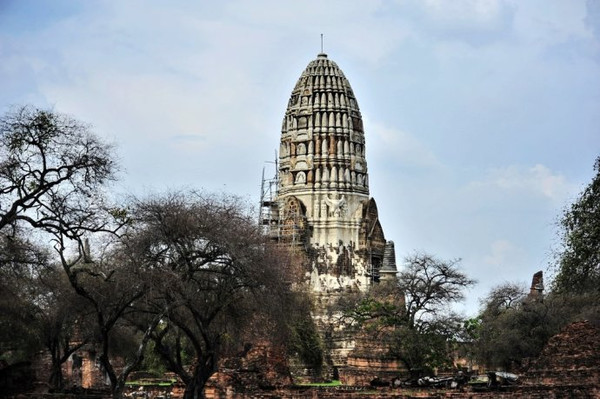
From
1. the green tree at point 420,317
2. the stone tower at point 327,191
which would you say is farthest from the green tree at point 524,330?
the stone tower at point 327,191

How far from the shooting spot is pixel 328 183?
281ft

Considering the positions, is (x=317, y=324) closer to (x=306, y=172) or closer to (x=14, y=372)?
(x=306, y=172)

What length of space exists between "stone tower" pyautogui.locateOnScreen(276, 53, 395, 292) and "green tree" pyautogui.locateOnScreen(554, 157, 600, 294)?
40.8 meters

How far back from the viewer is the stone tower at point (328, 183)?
84625 millimetres

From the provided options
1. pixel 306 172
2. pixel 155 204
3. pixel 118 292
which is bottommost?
pixel 118 292

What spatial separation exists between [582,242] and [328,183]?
44.1 meters

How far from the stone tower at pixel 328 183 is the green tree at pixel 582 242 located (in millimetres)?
40792

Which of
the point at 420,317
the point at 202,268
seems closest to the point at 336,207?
the point at 420,317

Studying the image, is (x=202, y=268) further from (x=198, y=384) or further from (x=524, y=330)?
(x=524, y=330)

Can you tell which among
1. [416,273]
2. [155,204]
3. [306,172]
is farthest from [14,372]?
[306,172]

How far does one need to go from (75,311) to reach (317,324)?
35.8m

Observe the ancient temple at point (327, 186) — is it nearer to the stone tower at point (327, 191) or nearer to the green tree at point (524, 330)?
the stone tower at point (327, 191)

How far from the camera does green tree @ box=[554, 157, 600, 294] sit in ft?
138

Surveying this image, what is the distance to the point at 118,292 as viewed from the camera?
3850 cm
